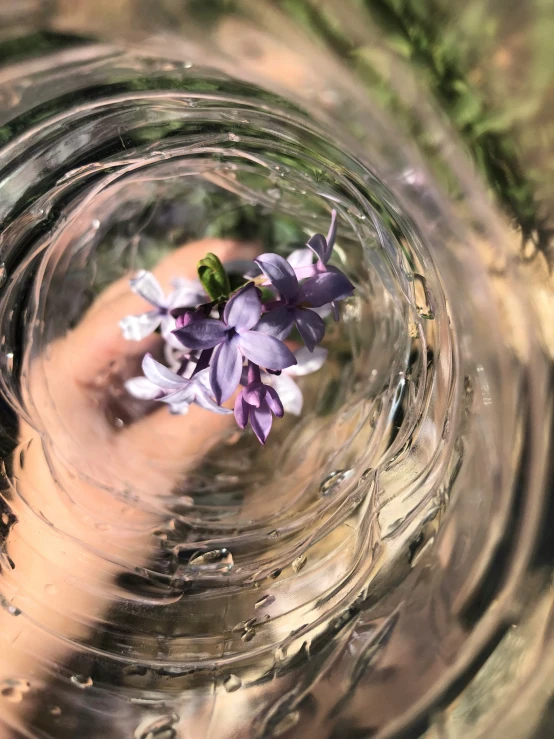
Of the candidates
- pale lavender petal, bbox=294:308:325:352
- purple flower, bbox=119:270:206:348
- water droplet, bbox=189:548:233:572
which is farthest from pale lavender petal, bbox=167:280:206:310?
water droplet, bbox=189:548:233:572

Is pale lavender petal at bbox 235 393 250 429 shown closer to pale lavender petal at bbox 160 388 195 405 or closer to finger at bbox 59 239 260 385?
pale lavender petal at bbox 160 388 195 405

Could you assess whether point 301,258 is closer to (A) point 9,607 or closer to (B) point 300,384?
(B) point 300,384

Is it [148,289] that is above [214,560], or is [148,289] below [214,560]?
above

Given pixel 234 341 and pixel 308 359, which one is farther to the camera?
pixel 308 359

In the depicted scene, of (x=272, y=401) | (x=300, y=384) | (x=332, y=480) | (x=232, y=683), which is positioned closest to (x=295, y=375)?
(x=300, y=384)

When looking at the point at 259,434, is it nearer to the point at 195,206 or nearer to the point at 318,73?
the point at 318,73

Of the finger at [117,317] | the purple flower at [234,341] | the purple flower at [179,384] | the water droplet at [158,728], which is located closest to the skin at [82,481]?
the finger at [117,317]
